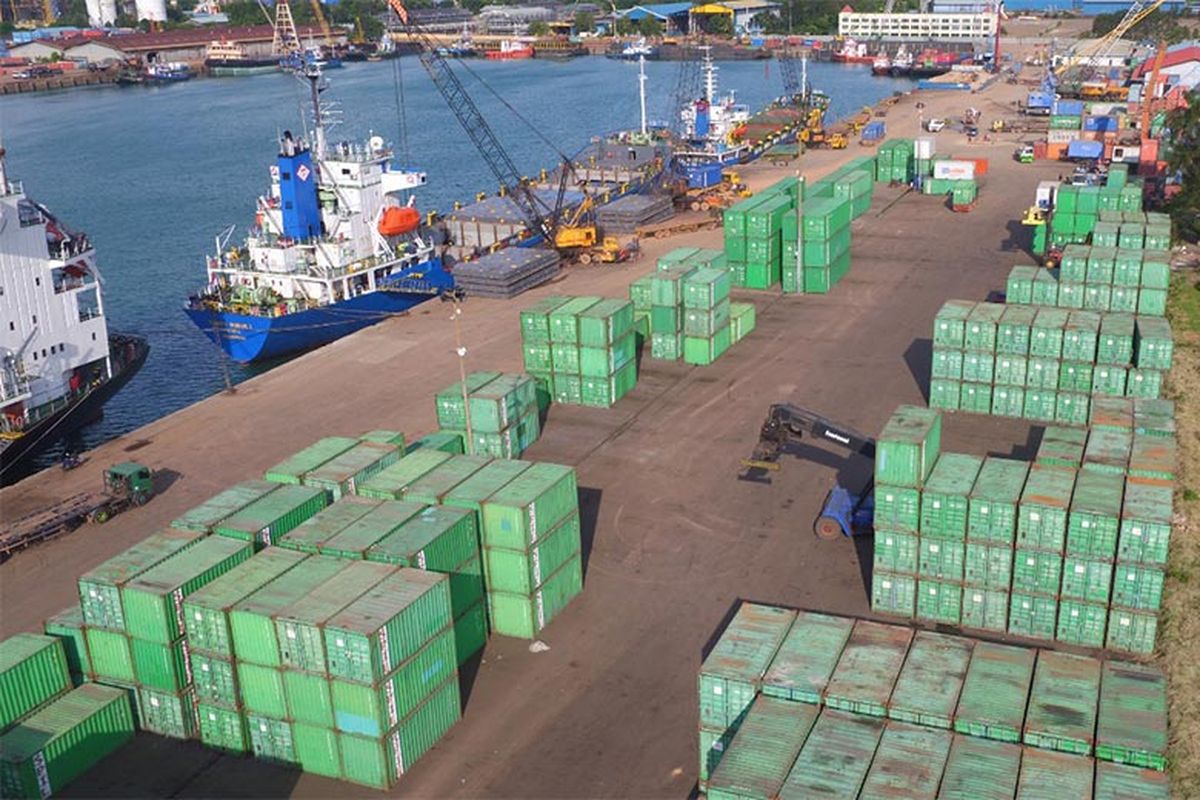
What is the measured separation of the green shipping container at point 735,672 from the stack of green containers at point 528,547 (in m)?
6.46

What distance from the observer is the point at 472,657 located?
96.3 ft

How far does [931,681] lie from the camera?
23203 millimetres

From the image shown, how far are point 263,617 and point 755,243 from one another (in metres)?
41.7

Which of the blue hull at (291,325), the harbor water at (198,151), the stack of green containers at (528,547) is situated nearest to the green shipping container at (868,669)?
the stack of green containers at (528,547)

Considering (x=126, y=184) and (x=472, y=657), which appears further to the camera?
(x=126, y=184)

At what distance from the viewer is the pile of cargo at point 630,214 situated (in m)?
78.1

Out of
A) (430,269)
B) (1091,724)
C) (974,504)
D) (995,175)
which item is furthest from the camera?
(995,175)

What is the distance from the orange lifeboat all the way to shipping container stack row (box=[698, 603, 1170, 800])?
44928mm

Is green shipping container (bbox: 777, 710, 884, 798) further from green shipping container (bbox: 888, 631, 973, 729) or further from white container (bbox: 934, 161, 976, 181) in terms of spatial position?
white container (bbox: 934, 161, 976, 181)

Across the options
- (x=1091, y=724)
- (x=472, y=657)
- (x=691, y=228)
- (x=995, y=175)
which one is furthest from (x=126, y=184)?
(x=1091, y=724)

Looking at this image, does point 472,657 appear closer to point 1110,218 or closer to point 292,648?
point 292,648

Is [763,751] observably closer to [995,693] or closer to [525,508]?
[995,693]

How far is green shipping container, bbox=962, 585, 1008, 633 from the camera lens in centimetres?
2950

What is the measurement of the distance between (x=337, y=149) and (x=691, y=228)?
2377 cm
